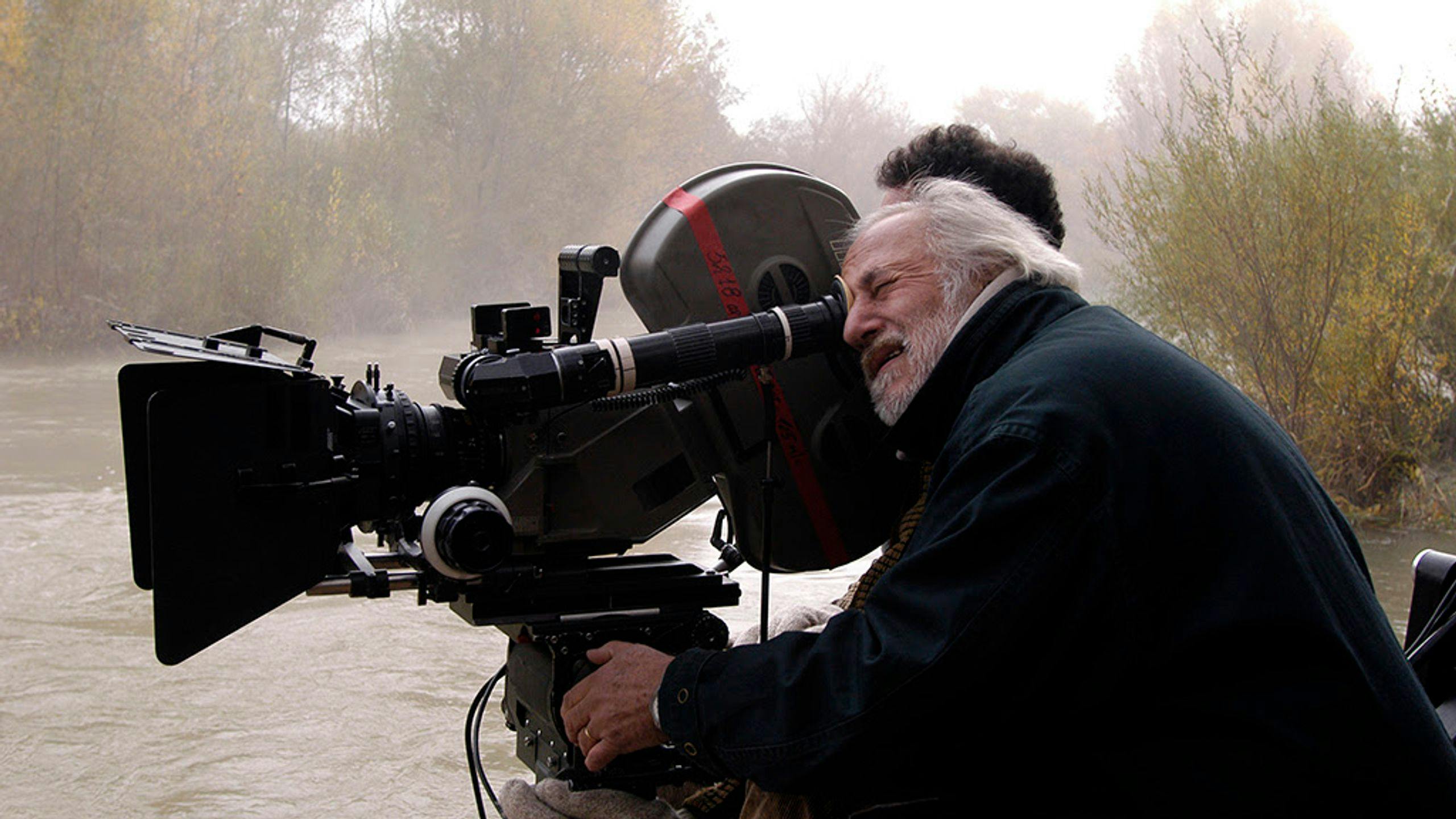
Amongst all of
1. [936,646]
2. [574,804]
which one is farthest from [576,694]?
[936,646]

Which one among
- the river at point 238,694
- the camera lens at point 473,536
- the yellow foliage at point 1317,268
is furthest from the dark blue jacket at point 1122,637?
the yellow foliage at point 1317,268

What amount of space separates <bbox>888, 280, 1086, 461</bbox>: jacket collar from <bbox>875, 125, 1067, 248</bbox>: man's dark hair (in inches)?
10.0

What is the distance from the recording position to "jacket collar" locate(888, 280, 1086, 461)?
4.18 ft

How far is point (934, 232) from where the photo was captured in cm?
137

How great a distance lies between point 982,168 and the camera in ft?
5.01

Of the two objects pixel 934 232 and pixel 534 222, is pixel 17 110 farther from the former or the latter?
pixel 934 232

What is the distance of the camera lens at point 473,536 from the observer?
4.21ft

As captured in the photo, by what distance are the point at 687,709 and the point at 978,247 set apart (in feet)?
1.90

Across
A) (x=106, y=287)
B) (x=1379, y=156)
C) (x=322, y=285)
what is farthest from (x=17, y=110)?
(x=1379, y=156)

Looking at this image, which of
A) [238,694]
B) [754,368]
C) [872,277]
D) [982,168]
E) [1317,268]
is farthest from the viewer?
[1317,268]

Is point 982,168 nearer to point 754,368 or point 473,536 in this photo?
point 754,368

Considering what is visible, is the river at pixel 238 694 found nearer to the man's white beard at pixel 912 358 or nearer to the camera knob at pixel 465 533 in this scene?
the camera knob at pixel 465 533

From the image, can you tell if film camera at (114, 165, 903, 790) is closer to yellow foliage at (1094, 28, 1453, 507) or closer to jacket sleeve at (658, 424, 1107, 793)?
jacket sleeve at (658, 424, 1107, 793)

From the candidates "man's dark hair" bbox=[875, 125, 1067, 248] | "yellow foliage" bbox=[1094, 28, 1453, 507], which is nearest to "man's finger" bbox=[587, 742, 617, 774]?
"man's dark hair" bbox=[875, 125, 1067, 248]
